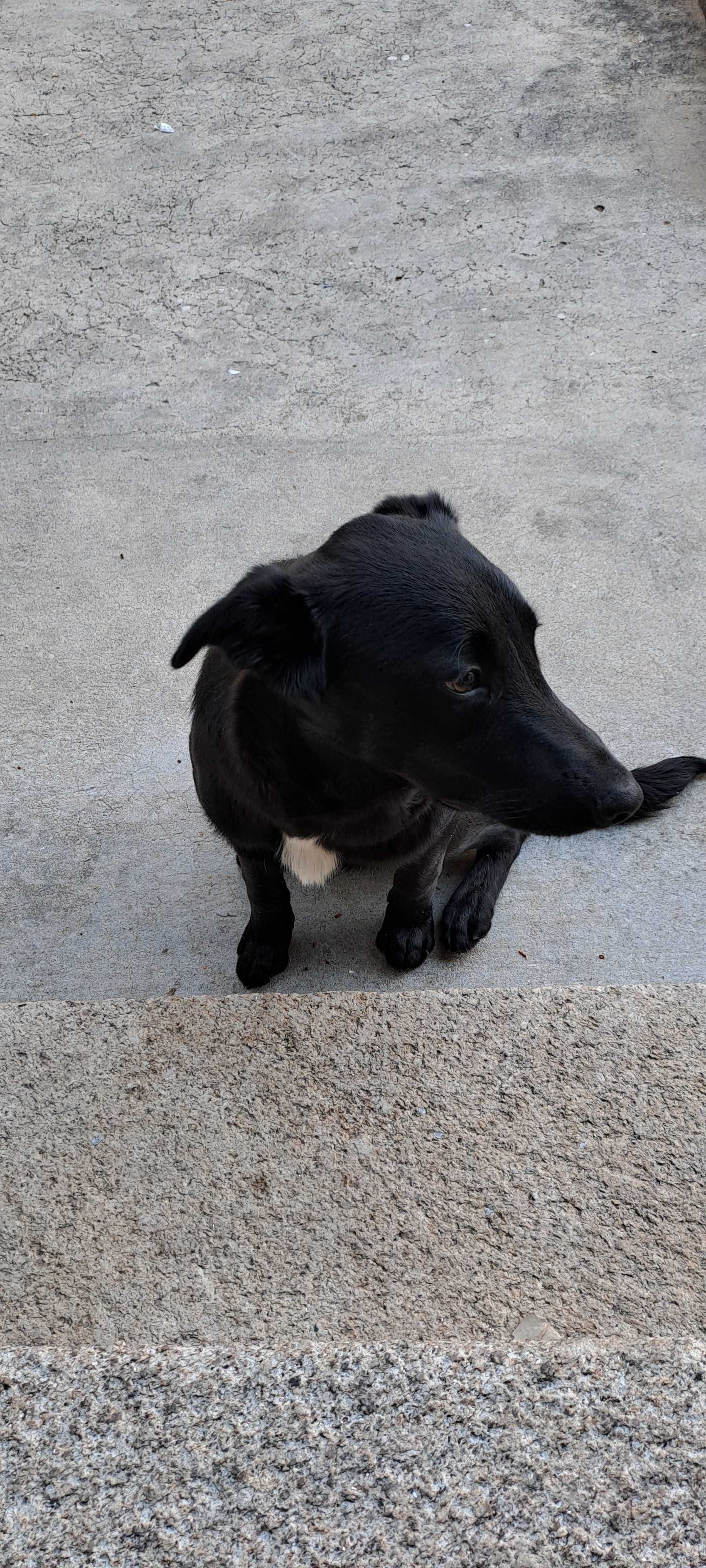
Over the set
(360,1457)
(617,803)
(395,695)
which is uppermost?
(395,695)

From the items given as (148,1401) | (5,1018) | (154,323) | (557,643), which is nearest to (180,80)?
(154,323)

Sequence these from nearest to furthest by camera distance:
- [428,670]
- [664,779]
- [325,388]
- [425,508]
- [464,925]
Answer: [428,670] < [425,508] < [464,925] < [664,779] < [325,388]

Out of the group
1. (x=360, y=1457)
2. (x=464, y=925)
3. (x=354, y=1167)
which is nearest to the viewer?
(x=360, y=1457)

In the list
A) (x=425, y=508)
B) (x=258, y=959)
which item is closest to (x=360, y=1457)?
(x=258, y=959)

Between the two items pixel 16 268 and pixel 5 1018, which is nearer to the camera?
pixel 5 1018

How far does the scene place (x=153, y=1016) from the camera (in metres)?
1.73

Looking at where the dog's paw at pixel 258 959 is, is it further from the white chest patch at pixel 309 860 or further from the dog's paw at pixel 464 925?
the dog's paw at pixel 464 925

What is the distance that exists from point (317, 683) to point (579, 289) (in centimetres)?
311

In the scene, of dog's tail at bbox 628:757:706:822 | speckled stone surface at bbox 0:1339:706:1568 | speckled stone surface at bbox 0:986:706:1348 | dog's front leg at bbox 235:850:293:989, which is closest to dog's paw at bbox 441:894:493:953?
dog's front leg at bbox 235:850:293:989

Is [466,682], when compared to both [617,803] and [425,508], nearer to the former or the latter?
[617,803]

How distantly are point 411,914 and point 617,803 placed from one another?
0.68 meters

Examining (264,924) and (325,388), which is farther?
(325,388)

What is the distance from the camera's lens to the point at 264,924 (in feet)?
7.45

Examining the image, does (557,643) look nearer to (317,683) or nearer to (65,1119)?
(317,683)
